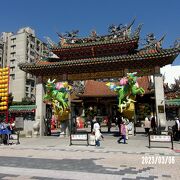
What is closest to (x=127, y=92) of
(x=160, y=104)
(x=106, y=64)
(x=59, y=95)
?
(x=160, y=104)

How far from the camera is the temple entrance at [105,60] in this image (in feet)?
62.7

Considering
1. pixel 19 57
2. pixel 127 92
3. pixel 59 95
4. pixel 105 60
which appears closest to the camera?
pixel 127 92

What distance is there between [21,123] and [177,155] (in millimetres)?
15063

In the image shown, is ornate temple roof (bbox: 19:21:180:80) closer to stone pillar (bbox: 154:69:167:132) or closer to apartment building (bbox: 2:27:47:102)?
stone pillar (bbox: 154:69:167:132)

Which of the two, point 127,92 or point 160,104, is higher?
point 127,92

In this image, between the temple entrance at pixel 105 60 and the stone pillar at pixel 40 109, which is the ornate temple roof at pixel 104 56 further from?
the stone pillar at pixel 40 109

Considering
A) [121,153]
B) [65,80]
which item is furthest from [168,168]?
[65,80]

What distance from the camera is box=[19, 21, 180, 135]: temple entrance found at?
19.1 metres

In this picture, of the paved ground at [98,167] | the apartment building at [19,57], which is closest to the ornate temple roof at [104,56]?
the paved ground at [98,167]

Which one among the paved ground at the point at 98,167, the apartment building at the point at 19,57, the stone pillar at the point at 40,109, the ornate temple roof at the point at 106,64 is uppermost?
the apartment building at the point at 19,57

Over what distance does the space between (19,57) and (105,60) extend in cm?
5220

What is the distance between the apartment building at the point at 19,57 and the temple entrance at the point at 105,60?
43.0m

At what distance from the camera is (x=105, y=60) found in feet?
64.5

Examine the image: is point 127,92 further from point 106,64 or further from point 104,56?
point 104,56
